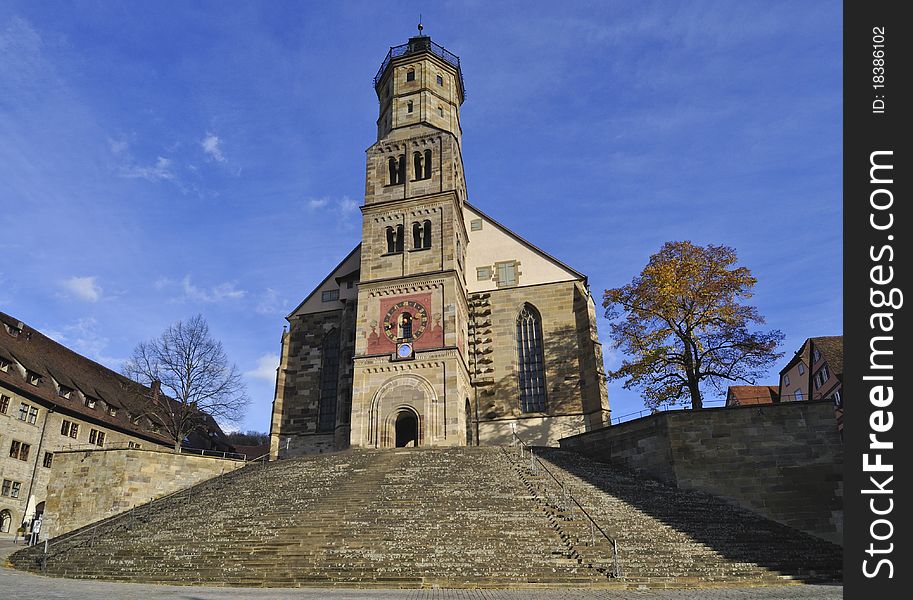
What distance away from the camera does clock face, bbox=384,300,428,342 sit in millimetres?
32625

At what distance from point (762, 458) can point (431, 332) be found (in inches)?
651

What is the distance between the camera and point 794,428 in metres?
22.8

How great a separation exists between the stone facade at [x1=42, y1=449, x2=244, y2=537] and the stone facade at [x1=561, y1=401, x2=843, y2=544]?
21224 mm

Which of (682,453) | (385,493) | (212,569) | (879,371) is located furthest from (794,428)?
(212,569)

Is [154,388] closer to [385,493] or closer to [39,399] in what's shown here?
[39,399]

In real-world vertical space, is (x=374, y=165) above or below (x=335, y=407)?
above

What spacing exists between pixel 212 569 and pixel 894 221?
636 inches

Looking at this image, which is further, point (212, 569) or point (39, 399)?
point (39, 399)

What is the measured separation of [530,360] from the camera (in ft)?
114

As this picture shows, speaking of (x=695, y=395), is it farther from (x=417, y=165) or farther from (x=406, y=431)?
(x=417, y=165)

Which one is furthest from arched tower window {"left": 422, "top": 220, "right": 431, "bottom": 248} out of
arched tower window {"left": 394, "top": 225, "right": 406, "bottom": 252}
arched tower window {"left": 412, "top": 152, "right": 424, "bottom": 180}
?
arched tower window {"left": 412, "top": 152, "right": 424, "bottom": 180}

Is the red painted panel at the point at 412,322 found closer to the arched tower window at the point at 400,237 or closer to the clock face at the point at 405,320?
the clock face at the point at 405,320

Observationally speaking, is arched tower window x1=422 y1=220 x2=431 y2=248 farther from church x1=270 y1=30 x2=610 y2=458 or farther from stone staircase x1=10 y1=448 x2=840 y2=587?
stone staircase x1=10 y1=448 x2=840 y2=587

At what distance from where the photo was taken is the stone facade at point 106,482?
27422 millimetres
